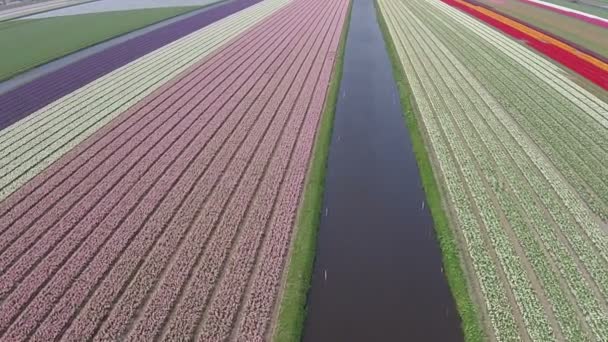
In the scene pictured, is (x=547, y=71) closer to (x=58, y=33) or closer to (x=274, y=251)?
(x=274, y=251)

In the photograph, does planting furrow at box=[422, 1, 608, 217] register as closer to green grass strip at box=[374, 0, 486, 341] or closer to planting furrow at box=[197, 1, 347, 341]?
green grass strip at box=[374, 0, 486, 341]

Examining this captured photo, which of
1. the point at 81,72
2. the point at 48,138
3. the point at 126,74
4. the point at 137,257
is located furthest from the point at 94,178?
the point at 81,72

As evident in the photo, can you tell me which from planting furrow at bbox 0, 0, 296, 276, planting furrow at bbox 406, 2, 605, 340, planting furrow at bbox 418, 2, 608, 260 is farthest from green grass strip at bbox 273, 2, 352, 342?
planting furrow at bbox 418, 2, 608, 260

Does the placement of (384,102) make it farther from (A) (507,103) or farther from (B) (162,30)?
(B) (162,30)

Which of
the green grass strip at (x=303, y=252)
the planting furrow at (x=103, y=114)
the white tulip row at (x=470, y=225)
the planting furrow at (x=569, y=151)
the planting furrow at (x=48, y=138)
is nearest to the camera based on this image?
the green grass strip at (x=303, y=252)

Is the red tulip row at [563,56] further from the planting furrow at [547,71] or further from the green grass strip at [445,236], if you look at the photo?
the green grass strip at [445,236]

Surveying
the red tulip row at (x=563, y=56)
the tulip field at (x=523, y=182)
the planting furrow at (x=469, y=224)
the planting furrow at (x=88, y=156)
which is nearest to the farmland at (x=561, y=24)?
the red tulip row at (x=563, y=56)
